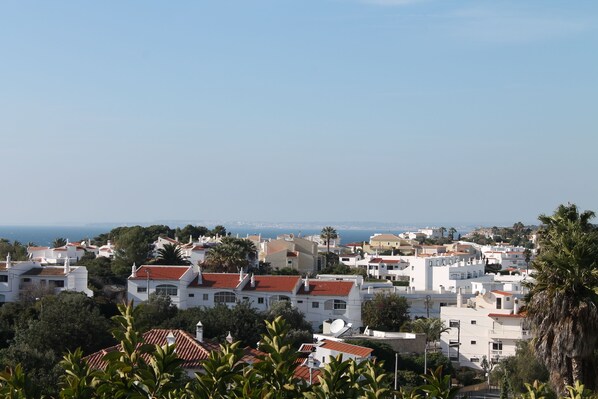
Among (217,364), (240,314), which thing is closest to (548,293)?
(217,364)

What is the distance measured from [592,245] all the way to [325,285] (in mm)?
45516

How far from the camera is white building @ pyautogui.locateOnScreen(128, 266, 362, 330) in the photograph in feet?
210

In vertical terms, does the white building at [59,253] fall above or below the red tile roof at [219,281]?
A: above

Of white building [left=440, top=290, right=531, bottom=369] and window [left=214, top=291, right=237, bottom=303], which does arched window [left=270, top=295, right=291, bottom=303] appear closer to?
window [left=214, top=291, right=237, bottom=303]

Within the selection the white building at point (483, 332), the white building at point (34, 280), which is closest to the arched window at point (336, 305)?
the white building at point (483, 332)

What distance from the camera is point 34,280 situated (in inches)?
2576

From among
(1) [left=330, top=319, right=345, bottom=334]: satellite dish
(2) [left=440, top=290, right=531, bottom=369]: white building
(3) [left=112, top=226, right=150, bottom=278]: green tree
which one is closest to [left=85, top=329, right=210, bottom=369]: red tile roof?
(1) [left=330, top=319, right=345, bottom=334]: satellite dish

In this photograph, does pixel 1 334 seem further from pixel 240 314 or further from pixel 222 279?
pixel 222 279

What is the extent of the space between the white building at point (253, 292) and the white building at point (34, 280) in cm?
352

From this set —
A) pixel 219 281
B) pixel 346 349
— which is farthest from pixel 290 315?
pixel 346 349

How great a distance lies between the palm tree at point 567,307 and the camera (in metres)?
20.4

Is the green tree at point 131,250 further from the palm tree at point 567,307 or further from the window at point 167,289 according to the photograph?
the palm tree at point 567,307

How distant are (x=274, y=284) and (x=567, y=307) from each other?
4560 centimetres

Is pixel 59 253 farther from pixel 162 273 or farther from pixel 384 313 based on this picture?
pixel 384 313
